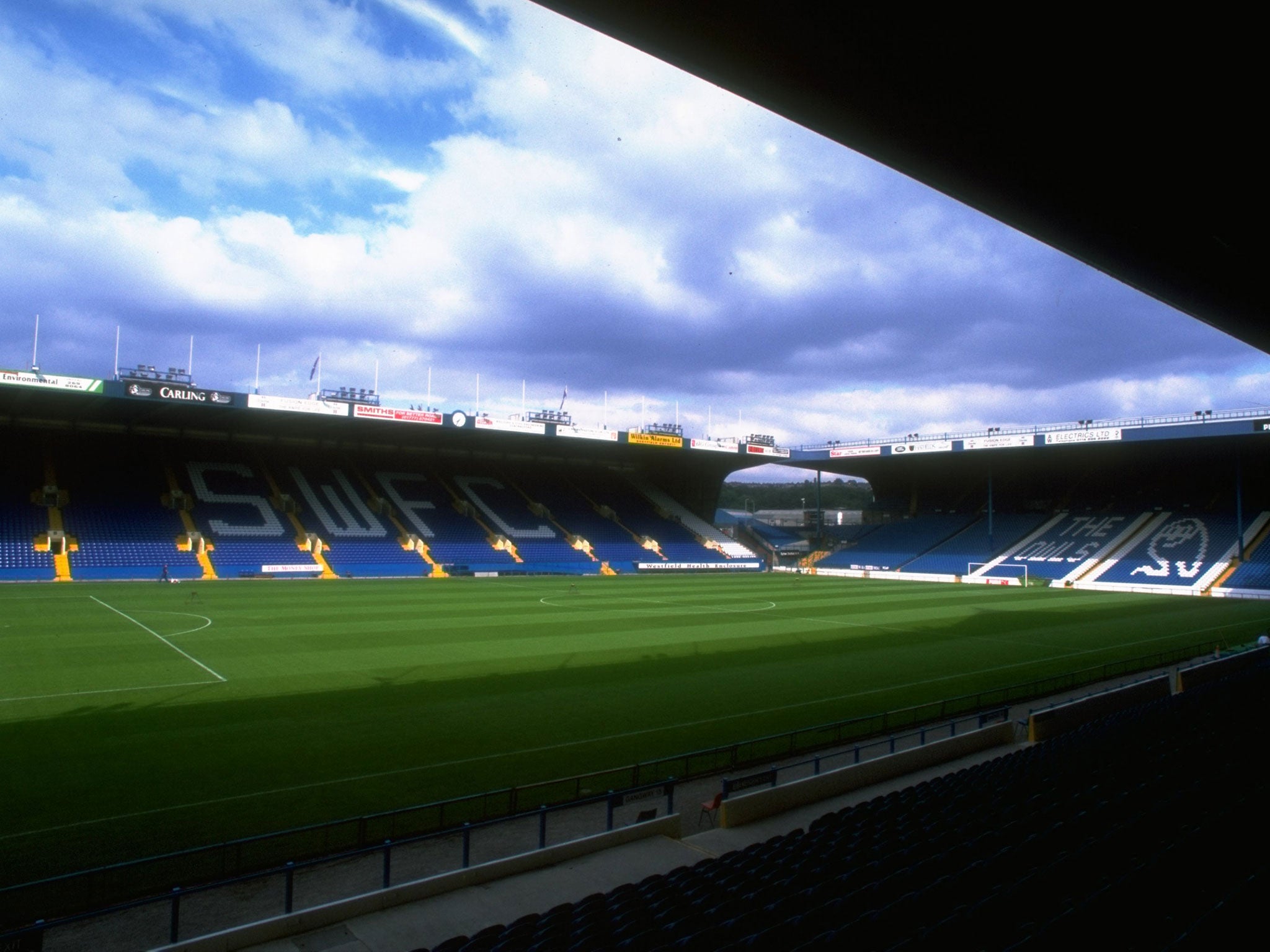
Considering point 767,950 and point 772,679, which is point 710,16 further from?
point 772,679

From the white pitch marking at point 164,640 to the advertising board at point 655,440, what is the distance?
35.4 m

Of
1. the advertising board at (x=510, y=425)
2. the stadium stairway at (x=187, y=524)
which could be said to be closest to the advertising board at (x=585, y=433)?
the advertising board at (x=510, y=425)

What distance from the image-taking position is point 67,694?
1744 centimetres

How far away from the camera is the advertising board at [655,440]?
194ft

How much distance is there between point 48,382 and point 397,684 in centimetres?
3137

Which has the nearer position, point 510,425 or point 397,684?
point 397,684

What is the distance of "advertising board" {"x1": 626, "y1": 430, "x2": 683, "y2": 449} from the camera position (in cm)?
5925

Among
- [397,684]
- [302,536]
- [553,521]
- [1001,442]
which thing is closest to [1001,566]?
[1001,442]

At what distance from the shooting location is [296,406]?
45.5m

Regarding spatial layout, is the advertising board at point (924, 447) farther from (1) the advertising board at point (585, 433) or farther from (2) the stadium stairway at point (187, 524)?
(2) the stadium stairway at point (187, 524)

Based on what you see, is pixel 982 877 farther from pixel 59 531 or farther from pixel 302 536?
pixel 59 531

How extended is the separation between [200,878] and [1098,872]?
969cm

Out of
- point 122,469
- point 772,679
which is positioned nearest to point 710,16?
point 772,679

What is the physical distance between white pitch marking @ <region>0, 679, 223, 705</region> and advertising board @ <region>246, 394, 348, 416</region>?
2863cm
